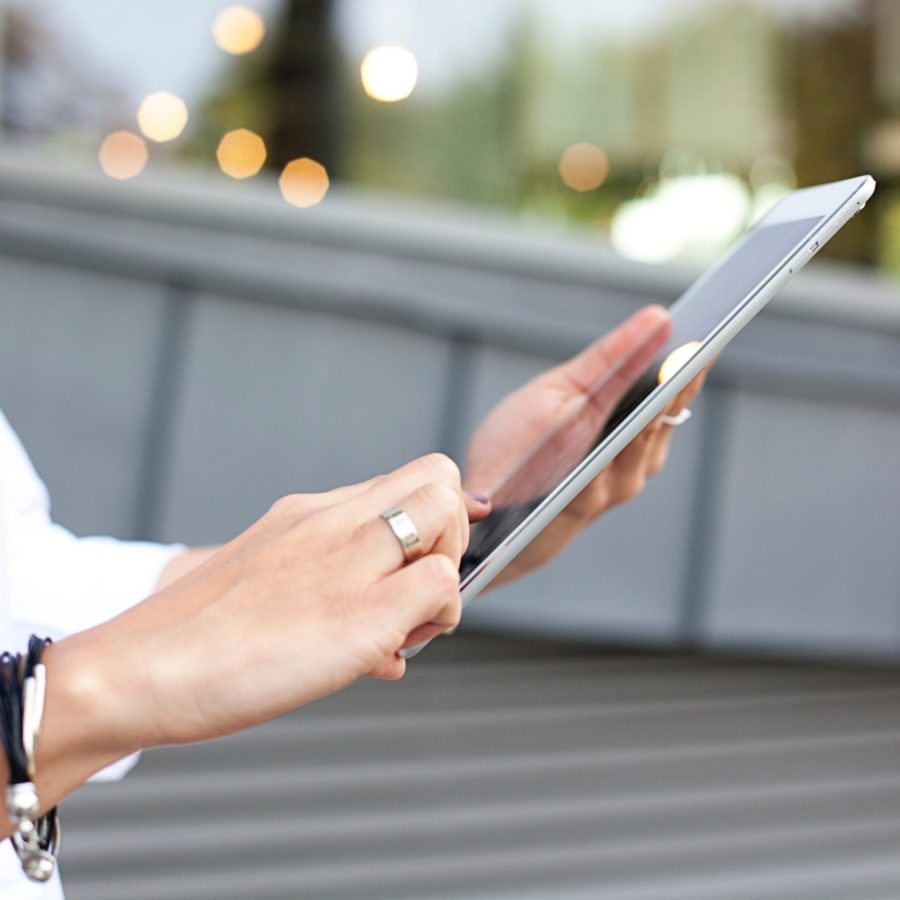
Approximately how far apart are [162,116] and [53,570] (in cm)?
195

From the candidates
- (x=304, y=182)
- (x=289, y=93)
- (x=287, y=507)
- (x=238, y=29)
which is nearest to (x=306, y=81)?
(x=289, y=93)

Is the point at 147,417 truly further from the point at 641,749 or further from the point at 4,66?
the point at 641,749

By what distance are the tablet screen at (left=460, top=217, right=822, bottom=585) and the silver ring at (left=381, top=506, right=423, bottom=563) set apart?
0.30ft

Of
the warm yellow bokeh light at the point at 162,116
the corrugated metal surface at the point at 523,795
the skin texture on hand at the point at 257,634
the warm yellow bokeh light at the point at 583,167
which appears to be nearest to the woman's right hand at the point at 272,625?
the skin texture on hand at the point at 257,634

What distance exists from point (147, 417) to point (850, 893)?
1522mm

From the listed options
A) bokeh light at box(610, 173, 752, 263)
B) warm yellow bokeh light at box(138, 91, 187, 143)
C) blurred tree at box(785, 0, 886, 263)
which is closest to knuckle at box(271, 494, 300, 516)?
warm yellow bokeh light at box(138, 91, 187, 143)

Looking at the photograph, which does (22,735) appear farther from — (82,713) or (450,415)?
(450,415)

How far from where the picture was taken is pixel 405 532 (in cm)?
45

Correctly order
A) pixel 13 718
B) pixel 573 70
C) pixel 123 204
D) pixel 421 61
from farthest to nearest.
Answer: pixel 573 70
pixel 421 61
pixel 123 204
pixel 13 718

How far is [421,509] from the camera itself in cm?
46

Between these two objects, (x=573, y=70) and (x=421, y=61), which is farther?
(x=573, y=70)

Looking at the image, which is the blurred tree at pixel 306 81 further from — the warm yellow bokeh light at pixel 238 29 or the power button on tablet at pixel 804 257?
the power button on tablet at pixel 804 257

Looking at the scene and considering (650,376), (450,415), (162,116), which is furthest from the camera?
(162,116)

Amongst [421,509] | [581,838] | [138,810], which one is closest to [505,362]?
[581,838]
